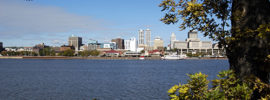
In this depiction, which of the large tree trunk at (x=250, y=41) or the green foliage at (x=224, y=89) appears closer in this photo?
the green foliage at (x=224, y=89)

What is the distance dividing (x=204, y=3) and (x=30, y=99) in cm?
2731

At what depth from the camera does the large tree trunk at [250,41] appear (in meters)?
6.45

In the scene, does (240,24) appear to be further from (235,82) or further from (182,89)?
(182,89)

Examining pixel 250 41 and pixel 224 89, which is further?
pixel 224 89

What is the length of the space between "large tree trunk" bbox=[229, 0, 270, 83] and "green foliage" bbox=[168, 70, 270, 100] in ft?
0.87

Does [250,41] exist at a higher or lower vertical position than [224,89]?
higher

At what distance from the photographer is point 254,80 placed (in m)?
6.46

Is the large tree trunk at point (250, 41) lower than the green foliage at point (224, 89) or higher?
higher

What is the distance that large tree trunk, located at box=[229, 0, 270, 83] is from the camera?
645cm

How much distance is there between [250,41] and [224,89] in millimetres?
1275

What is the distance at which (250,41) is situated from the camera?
6.50 meters

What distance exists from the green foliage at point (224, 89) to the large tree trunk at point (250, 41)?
0.87ft

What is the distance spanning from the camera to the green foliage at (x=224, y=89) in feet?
20.2

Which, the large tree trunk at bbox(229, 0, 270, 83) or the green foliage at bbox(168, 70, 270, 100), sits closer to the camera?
the green foliage at bbox(168, 70, 270, 100)
